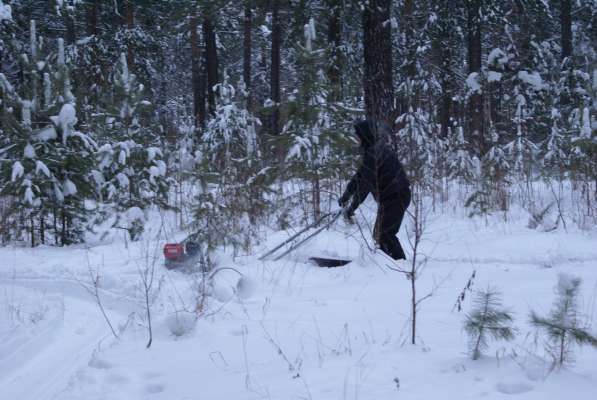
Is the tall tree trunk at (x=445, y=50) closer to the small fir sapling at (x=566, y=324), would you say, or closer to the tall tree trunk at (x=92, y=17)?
the tall tree trunk at (x=92, y=17)

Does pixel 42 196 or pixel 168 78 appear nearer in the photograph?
pixel 42 196

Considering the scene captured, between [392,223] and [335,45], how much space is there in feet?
24.7

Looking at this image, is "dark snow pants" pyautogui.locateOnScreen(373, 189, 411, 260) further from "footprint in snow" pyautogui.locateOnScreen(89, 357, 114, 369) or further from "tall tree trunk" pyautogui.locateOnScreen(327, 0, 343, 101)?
"footprint in snow" pyautogui.locateOnScreen(89, 357, 114, 369)

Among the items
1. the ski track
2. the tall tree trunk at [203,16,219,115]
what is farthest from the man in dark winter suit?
the tall tree trunk at [203,16,219,115]

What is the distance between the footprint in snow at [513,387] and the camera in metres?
2.39

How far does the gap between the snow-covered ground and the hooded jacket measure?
0.68 m

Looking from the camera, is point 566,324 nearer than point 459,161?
Yes

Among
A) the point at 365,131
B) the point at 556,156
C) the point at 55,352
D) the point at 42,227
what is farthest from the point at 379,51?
the point at 55,352

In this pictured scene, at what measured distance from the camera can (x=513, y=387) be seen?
7.91 ft

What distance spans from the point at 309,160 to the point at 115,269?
3.16 meters

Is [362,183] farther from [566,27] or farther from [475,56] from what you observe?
[566,27]

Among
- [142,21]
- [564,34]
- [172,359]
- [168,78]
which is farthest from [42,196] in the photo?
[168,78]

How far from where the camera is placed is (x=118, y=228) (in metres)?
8.34

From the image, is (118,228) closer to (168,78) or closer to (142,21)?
(142,21)
